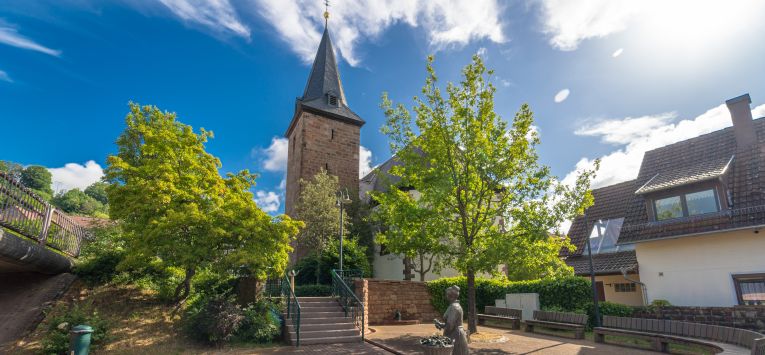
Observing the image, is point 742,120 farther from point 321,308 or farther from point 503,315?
point 321,308

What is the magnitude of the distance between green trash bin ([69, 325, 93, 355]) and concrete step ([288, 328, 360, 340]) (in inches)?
180

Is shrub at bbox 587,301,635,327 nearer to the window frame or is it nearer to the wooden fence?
the window frame

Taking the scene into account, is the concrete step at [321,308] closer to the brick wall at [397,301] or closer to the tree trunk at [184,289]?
the brick wall at [397,301]

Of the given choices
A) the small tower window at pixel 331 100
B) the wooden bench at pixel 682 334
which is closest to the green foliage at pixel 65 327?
the wooden bench at pixel 682 334

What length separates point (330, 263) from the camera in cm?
2058

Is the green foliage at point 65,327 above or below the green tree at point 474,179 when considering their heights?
below

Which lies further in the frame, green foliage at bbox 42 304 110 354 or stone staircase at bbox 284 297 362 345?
stone staircase at bbox 284 297 362 345

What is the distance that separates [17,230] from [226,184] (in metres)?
4.92

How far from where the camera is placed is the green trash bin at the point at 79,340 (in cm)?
820

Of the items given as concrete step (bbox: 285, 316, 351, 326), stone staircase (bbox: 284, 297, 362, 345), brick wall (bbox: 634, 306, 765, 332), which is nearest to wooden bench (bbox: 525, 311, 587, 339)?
brick wall (bbox: 634, 306, 765, 332)

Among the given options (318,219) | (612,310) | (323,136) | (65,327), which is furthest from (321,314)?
(323,136)

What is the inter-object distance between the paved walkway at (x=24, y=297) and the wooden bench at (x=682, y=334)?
1474 centimetres

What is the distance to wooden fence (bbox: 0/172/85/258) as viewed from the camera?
8.94 metres

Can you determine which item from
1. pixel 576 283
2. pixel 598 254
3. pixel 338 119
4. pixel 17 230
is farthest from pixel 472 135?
pixel 338 119
